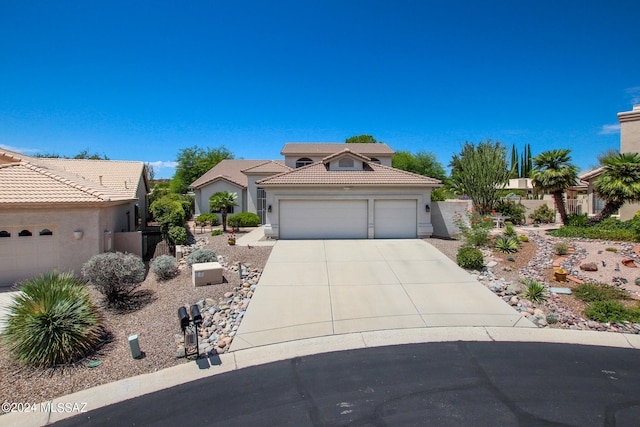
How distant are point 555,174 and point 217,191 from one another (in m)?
23.5

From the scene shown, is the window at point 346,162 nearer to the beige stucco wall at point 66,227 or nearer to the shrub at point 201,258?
the shrub at point 201,258

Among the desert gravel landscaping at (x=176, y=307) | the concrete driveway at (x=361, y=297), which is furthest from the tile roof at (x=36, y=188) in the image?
the concrete driveway at (x=361, y=297)

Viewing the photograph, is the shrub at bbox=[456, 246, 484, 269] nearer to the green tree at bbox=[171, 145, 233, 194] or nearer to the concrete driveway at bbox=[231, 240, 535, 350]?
the concrete driveway at bbox=[231, 240, 535, 350]

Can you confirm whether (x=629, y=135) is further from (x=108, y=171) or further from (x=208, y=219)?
(x=108, y=171)

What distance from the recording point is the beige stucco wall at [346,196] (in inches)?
706

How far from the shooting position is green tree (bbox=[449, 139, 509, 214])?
941 inches

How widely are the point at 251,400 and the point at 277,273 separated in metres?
6.63

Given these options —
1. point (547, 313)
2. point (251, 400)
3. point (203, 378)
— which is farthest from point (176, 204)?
point (547, 313)

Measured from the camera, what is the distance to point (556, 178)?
1973 centimetres

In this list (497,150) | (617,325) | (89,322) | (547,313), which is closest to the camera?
(89,322)

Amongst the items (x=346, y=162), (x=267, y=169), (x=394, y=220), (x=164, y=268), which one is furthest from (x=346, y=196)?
(x=267, y=169)

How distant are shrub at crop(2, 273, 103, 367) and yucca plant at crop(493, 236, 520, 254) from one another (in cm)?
1482

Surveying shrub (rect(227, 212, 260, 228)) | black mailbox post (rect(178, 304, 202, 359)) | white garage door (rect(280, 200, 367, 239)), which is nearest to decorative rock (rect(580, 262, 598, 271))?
white garage door (rect(280, 200, 367, 239))

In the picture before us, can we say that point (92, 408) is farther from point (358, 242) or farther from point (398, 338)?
point (358, 242)
